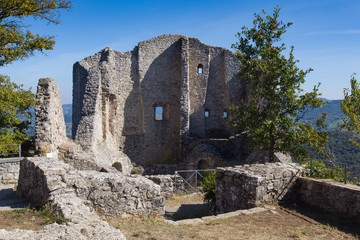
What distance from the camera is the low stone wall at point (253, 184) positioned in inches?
314

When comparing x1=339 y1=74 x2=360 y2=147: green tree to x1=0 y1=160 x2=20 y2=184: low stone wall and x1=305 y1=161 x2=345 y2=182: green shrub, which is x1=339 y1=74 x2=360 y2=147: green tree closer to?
x1=305 y1=161 x2=345 y2=182: green shrub

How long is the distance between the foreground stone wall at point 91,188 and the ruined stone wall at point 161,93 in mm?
11198

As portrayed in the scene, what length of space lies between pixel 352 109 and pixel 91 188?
34.2 feet

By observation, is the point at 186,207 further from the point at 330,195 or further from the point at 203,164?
the point at 203,164

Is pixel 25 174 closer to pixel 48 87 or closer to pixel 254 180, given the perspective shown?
pixel 48 87

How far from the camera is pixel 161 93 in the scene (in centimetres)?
2130

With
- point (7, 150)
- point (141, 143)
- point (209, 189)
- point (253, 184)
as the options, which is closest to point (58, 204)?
point (253, 184)

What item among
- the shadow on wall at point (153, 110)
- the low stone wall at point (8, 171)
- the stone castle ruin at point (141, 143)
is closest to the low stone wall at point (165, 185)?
the stone castle ruin at point (141, 143)

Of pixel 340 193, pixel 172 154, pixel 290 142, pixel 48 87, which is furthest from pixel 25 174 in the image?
pixel 172 154

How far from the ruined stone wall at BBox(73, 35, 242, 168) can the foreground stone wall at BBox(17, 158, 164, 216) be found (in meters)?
11.2

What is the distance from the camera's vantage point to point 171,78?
2153cm

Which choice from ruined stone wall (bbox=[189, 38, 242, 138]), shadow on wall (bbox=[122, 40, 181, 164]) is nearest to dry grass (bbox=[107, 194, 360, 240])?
shadow on wall (bbox=[122, 40, 181, 164])

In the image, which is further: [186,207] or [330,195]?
[186,207]

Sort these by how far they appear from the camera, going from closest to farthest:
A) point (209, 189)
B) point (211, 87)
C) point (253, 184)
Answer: point (253, 184) → point (209, 189) → point (211, 87)
